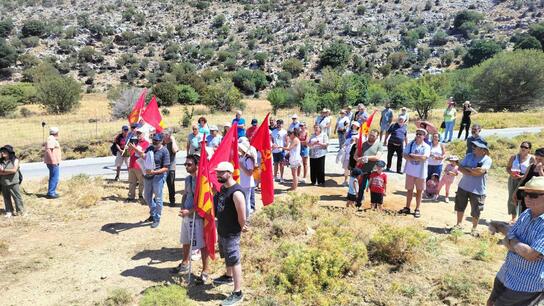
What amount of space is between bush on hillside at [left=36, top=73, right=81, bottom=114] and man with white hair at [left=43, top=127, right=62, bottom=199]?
78.5ft

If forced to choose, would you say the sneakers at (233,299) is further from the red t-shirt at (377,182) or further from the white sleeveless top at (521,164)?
the white sleeveless top at (521,164)

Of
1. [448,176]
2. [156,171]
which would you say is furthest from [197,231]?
[448,176]

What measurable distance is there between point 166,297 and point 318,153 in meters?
6.11

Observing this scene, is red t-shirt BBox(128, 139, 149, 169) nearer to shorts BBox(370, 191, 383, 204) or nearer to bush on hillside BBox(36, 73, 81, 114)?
shorts BBox(370, 191, 383, 204)

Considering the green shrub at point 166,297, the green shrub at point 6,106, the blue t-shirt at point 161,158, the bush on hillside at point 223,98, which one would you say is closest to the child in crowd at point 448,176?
the blue t-shirt at point 161,158

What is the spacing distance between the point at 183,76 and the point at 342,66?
2078 cm

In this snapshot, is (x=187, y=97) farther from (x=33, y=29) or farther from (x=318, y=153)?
(x=33, y=29)

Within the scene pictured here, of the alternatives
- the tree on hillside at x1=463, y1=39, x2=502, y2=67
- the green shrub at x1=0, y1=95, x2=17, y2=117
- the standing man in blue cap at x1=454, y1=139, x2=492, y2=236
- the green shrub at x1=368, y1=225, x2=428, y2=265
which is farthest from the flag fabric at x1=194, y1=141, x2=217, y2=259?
the tree on hillside at x1=463, y1=39, x2=502, y2=67

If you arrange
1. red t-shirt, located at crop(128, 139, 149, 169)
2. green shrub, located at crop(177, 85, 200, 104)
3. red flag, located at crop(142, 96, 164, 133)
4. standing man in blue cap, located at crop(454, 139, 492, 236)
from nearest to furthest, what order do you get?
standing man in blue cap, located at crop(454, 139, 492, 236) → red t-shirt, located at crop(128, 139, 149, 169) → red flag, located at crop(142, 96, 164, 133) → green shrub, located at crop(177, 85, 200, 104)

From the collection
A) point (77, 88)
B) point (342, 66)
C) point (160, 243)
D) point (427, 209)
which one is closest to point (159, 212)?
point (160, 243)

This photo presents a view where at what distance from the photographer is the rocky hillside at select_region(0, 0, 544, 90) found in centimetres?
6372

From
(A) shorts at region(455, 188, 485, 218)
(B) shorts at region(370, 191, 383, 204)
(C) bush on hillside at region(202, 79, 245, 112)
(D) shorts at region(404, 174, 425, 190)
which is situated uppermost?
(C) bush on hillside at region(202, 79, 245, 112)

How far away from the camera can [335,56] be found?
62.3 meters

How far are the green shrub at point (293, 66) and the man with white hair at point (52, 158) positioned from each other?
52.5m
